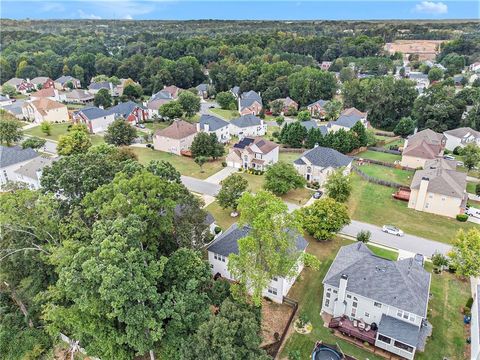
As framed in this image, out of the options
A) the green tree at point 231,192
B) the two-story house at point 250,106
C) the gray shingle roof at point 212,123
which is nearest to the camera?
the green tree at point 231,192

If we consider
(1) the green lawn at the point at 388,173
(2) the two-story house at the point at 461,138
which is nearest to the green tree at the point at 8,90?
(1) the green lawn at the point at 388,173

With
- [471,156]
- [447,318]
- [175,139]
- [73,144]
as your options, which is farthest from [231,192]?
[471,156]

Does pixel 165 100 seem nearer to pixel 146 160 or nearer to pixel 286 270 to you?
pixel 146 160

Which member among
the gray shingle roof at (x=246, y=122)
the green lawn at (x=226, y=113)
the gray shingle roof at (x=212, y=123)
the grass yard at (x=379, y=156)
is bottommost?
the grass yard at (x=379, y=156)

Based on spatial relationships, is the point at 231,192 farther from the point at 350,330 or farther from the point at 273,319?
the point at 350,330

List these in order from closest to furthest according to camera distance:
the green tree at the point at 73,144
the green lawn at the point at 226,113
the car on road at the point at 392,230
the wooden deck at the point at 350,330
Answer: the wooden deck at the point at 350,330 → the car on road at the point at 392,230 → the green tree at the point at 73,144 → the green lawn at the point at 226,113

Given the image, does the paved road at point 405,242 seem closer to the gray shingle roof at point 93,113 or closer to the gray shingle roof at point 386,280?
the gray shingle roof at point 386,280
